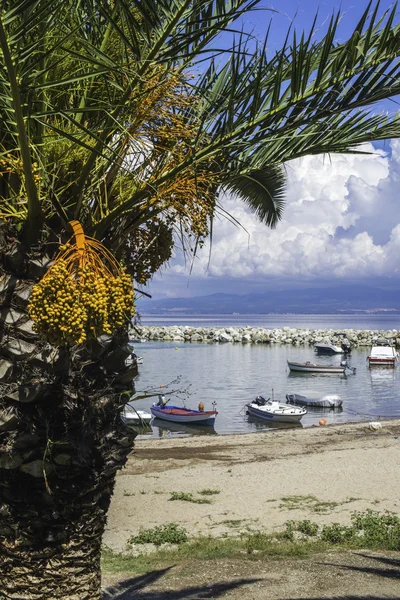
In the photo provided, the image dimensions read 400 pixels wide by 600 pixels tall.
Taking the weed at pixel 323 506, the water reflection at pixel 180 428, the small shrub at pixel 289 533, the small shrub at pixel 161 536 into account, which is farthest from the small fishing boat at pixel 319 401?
the small shrub at pixel 161 536

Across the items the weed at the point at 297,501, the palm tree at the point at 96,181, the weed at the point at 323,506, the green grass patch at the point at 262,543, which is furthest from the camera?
the weed at the point at 297,501

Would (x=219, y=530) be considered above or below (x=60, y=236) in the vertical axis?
below

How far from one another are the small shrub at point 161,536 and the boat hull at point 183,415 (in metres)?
20.3

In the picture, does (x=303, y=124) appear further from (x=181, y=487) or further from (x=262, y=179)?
(x=181, y=487)

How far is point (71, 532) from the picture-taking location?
5.25 m

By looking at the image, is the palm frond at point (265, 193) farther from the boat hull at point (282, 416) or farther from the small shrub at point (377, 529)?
the boat hull at point (282, 416)

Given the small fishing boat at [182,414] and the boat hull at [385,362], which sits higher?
the boat hull at [385,362]

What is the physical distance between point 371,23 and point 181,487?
17.3 metres

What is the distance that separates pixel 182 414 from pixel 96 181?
3147cm

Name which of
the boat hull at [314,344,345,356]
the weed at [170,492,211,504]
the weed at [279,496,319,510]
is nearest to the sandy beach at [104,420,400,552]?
the weed at [279,496,319,510]

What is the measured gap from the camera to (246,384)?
171ft

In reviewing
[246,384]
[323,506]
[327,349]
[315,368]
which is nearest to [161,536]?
[323,506]

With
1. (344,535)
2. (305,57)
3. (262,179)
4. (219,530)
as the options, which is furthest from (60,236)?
(219,530)

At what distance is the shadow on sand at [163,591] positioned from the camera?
8.52m
